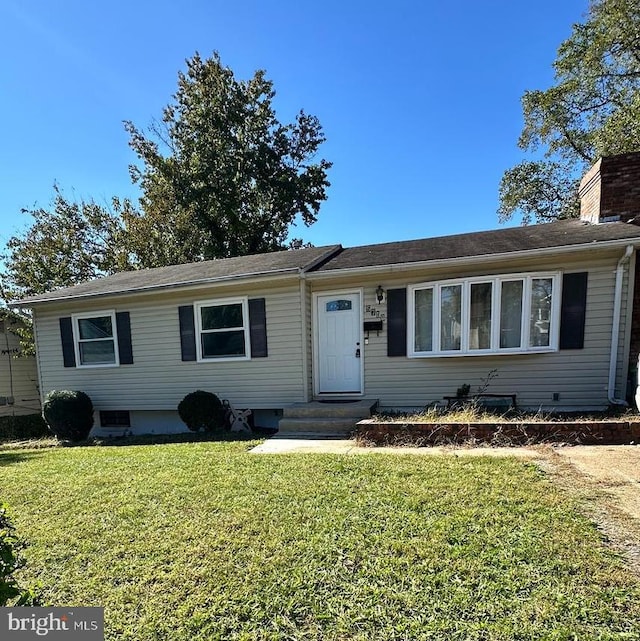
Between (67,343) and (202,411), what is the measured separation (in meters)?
4.40

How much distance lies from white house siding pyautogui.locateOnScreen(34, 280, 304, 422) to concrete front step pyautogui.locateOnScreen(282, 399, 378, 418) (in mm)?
568

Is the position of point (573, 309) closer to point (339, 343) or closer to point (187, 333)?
point (339, 343)

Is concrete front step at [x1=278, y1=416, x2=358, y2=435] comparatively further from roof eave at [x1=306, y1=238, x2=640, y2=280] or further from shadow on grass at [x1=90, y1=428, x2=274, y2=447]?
roof eave at [x1=306, y1=238, x2=640, y2=280]

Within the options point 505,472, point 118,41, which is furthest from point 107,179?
point 505,472

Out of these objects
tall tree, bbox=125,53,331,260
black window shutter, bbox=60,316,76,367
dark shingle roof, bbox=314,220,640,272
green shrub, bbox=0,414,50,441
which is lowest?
green shrub, bbox=0,414,50,441

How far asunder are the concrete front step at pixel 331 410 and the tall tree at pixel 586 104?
13.1 meters

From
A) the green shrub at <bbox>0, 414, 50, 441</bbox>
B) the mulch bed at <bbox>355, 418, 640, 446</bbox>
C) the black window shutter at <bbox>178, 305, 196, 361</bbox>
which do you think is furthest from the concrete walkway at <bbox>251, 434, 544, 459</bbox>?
the green shrub at <bbox>0, 414, 50, 441</bbox>

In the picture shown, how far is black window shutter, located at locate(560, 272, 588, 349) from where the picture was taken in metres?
6.17

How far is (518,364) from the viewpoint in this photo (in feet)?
21.7

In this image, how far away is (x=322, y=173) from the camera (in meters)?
20.8

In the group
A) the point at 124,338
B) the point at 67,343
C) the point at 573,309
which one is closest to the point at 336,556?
the point at 573,309

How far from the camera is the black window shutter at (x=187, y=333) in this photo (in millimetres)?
8188

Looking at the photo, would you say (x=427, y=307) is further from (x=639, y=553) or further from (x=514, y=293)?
(x=639, y=553)

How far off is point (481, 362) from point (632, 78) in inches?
541
